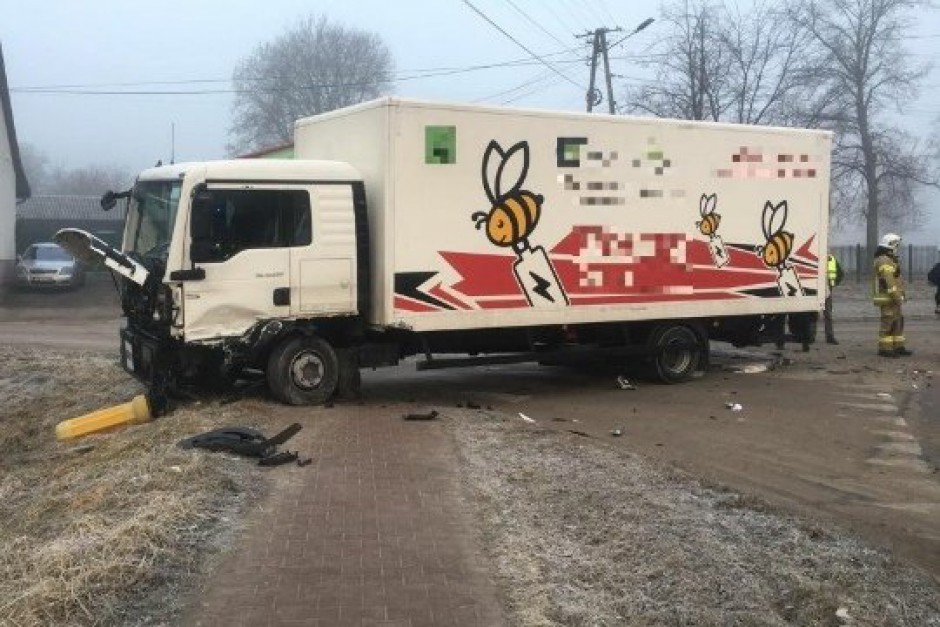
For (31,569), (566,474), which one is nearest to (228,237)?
(566,474)

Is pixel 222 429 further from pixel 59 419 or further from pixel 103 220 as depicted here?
pixel 103 220

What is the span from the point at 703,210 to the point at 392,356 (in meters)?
4.35

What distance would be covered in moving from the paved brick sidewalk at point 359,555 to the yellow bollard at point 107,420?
9.31ft

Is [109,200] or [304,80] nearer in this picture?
[109,200]

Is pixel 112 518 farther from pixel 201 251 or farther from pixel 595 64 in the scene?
pixel 595 64

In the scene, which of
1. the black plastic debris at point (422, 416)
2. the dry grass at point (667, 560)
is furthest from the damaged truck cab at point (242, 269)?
the dry grass at point (667, 560)

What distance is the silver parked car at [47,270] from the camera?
102 feet

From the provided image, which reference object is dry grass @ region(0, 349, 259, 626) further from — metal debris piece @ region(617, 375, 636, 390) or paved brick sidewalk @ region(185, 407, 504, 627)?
metal debris piece @ region(617, 375, 636, 390)

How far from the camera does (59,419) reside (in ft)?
37.3

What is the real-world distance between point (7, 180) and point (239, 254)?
29315 mm

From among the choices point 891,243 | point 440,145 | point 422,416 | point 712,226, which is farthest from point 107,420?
point 891,243

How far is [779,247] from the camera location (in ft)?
43.2

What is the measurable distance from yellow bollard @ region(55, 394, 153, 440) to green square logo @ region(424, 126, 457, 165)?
3809 millimetres

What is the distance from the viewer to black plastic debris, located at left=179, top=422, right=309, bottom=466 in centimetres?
760
